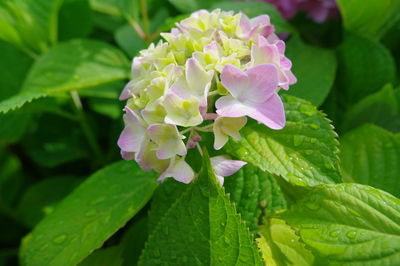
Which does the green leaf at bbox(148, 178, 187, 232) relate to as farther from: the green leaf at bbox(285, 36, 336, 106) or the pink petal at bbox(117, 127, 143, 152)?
the green leaf at bbox(285, 36, 336, 106)

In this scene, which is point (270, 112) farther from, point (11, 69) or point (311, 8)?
point (11, 69)

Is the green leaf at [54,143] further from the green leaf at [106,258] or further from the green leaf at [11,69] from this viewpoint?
the green leaf at [106,258]

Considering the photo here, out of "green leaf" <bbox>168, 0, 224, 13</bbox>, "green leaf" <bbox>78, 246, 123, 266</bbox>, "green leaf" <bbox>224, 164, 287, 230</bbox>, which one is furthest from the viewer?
"green leaf" <bbox>168, 0, 224, 13</bbox>

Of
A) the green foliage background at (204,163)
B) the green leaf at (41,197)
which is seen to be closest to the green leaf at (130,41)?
the green foliage background at (204,163)

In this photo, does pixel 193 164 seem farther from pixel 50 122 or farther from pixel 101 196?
pixel 50 122

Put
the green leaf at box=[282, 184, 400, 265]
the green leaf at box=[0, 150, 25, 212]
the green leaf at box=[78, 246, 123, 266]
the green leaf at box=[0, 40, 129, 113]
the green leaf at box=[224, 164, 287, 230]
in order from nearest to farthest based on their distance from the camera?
the green leaf at box=[282, 184, 400, 265] < the green leaf at box=[224, 164, 287, 230] < the green leaf at box=[78, 246, 123, 266] < the green leaf at box=[0, 40, 129, 113] < the green leaf at box=[0, 150, 25, 212]

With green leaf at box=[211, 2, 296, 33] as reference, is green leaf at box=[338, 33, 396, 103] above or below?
below

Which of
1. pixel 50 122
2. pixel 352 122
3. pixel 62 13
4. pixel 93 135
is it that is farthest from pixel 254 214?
pixel 62 13

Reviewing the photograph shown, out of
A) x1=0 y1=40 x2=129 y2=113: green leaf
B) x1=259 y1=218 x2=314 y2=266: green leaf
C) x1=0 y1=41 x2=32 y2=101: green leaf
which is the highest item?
x1=259 y1=218 x2=314 y2=266: green leaf

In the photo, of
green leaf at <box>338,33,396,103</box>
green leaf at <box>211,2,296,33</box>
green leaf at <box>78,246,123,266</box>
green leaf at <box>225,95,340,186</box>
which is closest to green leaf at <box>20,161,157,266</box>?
green leaf at <box>78,246,123,266</box>
